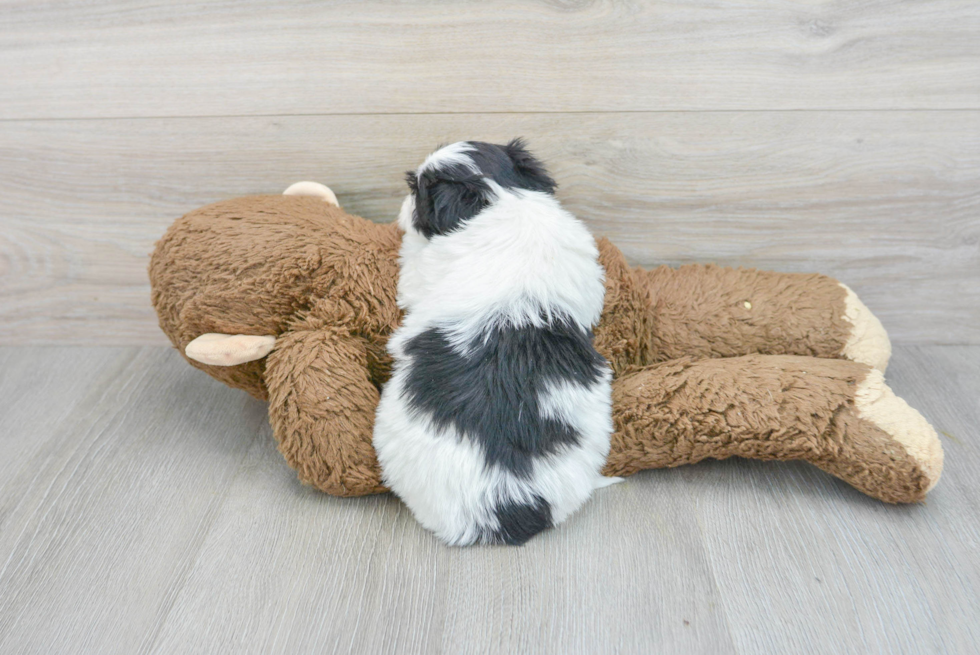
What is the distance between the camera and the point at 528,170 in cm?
85

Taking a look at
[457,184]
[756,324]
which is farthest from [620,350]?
[457,184]

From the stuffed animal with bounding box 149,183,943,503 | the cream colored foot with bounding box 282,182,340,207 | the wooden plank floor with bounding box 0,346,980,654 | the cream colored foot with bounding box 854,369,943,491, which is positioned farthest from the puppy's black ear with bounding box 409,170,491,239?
the cream colored foot with bounding box 854,369,943,491

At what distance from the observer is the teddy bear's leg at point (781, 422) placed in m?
0.80

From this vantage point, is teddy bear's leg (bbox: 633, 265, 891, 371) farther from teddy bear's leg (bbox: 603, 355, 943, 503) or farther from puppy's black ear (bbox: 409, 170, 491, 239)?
puppy's black ear (bbox: 409, 170, 491, 239)

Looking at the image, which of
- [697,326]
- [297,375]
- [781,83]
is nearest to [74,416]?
[297,375]

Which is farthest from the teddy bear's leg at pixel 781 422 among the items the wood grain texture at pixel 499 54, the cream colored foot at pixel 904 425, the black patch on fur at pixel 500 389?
the wood grain texture at pixel 499 54

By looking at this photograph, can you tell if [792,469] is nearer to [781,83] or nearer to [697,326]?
[697,326]

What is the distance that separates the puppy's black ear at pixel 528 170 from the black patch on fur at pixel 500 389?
0.58 feet

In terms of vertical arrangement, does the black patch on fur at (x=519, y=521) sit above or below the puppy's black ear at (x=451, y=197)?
below

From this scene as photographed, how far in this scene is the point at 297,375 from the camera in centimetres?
84

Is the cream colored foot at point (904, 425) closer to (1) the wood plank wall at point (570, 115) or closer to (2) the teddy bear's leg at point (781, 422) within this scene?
(2) the teddy bear's leg at point (781, 422)

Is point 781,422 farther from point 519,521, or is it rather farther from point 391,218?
point 391,218

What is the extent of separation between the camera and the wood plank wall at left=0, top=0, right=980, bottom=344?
96 centimetres

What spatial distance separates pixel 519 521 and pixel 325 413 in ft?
0.85
